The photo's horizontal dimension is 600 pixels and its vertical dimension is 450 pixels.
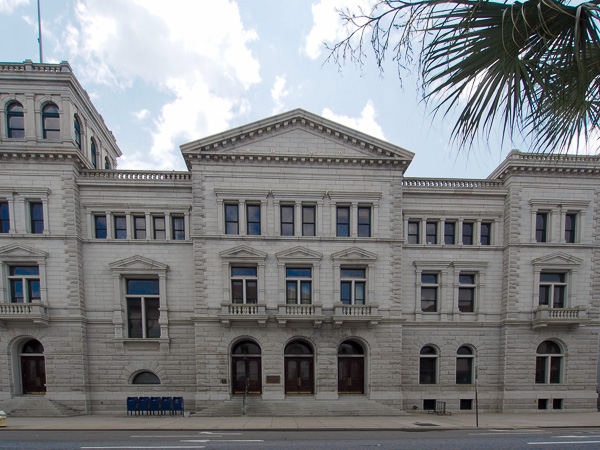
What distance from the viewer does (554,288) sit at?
22.1m

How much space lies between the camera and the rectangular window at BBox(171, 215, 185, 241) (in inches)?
859

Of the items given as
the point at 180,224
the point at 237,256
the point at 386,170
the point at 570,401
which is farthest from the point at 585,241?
the point at 180,224

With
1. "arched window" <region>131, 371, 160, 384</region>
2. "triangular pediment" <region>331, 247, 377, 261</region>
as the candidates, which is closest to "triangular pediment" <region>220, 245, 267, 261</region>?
"triangular pediment" <region>331, 247, 377, 261</region>

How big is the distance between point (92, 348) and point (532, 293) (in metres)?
29.6

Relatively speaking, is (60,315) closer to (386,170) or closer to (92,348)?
(92,348)

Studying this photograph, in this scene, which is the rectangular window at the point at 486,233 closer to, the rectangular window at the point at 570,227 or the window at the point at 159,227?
the rectangular window at the point at 570,227

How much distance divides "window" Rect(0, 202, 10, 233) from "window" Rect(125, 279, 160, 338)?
318 inches

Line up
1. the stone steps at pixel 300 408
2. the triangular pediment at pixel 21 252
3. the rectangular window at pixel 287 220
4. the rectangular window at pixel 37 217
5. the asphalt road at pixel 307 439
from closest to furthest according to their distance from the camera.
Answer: the asphalt road at pixel 307 439 → the stone steps at pixel 300 408 → the triangular pediment at pixel 21 252 → the rectangular window at pixel 37 217 → the rectangular window at pixel 287 220

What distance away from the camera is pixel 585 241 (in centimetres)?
2175

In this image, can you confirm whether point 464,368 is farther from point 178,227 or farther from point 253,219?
point 178,227

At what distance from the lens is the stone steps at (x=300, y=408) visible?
748 inches

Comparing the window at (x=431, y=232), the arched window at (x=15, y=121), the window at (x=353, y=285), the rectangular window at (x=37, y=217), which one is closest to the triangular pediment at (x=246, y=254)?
the window at (x=353, y=285)

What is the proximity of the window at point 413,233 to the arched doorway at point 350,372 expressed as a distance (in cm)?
846

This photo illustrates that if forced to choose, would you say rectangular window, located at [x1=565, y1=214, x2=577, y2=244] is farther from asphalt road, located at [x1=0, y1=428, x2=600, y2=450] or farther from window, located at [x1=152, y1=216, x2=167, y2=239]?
window, located at [x1=152, y1=216, x2=167, y2=239]
